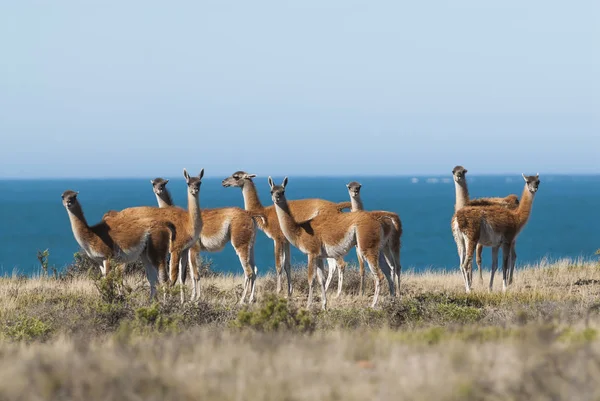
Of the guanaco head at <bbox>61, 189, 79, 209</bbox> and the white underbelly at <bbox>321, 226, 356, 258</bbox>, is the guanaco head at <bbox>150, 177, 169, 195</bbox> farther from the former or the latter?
the white underbelly at <bbox>321, 226, 356, 258</bbox>

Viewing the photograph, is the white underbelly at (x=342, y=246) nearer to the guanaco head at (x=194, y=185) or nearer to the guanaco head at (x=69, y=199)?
the guanaco head at (x=194, y=185)

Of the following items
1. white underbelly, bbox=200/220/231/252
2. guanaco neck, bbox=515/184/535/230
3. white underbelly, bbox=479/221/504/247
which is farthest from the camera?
guanaco neck, bbox=515/184/535/230

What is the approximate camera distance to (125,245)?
15.2m

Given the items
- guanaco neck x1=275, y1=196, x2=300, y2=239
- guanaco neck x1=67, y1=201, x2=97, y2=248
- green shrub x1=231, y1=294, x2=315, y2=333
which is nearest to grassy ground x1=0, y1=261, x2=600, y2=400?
green shrub x1=231, y1=294, x2=315, y2=333

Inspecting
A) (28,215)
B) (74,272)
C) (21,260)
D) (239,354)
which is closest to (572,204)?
(28,215)

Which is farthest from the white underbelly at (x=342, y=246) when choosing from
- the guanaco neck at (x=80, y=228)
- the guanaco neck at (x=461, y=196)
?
the guanaco neck at (x=461, y=196)

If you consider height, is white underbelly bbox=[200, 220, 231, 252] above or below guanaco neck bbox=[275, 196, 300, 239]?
below

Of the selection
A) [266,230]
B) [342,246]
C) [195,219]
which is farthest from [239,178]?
[342,246]

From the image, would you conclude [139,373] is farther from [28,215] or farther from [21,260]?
[28,215]

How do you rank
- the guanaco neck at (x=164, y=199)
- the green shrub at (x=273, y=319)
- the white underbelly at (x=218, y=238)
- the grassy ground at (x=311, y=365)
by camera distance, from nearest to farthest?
the grassy ground at (x=311, y=365) → the green shrub at (x=273, y=319) → the white underbelly at (x=218, y=238) → the guanaco neck at (x=164, y=199)

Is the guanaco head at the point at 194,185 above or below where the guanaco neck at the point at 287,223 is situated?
above

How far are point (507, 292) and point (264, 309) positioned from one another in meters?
7.35

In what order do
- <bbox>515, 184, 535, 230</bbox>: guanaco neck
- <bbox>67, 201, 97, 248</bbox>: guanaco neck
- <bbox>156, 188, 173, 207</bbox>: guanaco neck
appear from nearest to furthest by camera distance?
<bbox>67, 201, 97, 248</bbox>: guanaco neck
<bbox>515, 184, 535, 230</bbox>: guanaco neck
<bbox>156, 188, 173, 207</bbox>: guanaco neck

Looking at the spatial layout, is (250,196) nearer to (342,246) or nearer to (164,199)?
(164,199)
